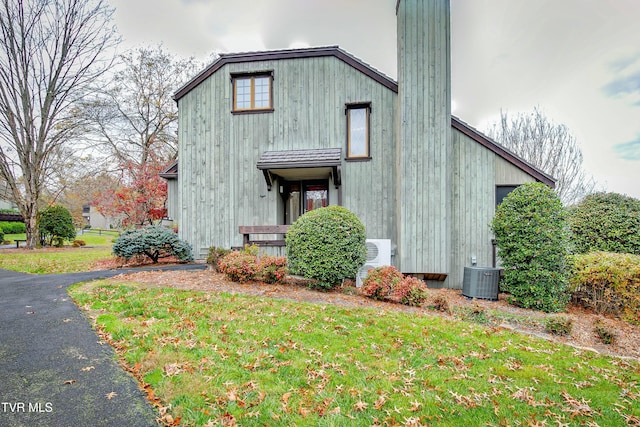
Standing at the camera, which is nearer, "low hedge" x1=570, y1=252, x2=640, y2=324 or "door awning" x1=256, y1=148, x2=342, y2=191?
"low hedge" x1=570, y1=252, x2=640, y2=324

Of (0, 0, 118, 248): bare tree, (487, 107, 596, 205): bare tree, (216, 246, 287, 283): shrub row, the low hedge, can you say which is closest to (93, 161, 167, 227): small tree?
(0, 0, 118, 248): bare tree

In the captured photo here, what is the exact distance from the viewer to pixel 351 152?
33.8 feet

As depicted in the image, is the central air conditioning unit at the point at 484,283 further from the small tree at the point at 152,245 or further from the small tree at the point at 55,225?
the small tree at the point at 55,225

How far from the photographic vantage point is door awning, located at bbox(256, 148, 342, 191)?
31.1 feet

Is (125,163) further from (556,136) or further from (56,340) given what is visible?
(556,136)

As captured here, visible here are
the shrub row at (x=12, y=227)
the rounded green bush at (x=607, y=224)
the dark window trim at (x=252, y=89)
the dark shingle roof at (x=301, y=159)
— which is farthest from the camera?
the shrub row at (x=12, y=227)

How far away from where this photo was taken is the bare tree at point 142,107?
20.3 metres

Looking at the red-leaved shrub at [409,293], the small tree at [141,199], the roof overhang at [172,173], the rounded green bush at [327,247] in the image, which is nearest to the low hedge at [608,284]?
the red-leaved shrub at [409,293]

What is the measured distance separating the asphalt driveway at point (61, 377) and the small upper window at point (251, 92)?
797 cm

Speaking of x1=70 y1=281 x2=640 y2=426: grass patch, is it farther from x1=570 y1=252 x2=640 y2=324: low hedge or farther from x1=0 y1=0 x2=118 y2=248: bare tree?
x1=0 y1=0 x2=118 y2=248: bare tree

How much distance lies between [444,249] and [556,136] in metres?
15.7

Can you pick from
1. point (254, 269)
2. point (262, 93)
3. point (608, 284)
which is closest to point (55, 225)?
point (262, 93)

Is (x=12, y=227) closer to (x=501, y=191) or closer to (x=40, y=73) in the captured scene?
(x=40, y=73)

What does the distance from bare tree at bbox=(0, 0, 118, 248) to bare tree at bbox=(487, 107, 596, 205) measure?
24.6 m
